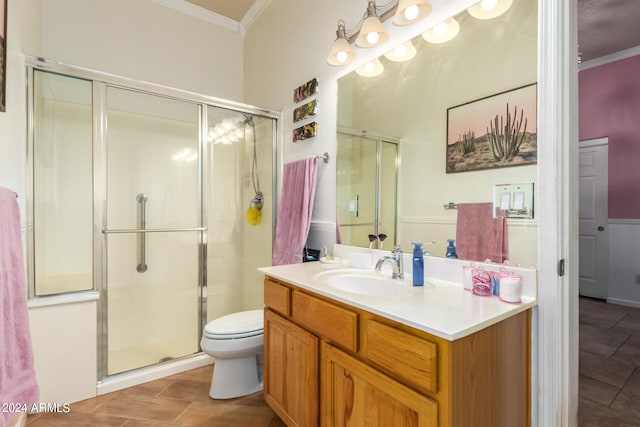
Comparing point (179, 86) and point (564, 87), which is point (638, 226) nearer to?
point (564, 87)

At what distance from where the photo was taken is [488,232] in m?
1.31

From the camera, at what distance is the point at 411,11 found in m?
1.48

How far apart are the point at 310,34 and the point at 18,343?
2384mm

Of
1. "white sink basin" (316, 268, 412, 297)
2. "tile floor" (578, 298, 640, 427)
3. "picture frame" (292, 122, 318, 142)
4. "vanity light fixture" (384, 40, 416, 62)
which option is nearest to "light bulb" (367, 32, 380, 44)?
"vanity light fixture" (384, 40, 416, 62)

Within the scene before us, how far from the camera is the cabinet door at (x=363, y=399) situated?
0.94m

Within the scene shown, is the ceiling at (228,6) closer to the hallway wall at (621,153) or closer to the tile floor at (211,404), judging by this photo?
the tile floor at (211,404)

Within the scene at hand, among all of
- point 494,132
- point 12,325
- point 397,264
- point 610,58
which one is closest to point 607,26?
point 610,58

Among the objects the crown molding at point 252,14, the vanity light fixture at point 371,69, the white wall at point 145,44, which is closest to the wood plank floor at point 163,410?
the vanity light fixture at point 371,69

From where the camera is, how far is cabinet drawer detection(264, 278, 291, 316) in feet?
5.03

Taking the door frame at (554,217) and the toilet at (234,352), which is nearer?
the door frame at (554,217)

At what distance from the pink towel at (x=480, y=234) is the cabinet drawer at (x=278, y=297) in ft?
2.72

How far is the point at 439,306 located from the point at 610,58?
179 inches

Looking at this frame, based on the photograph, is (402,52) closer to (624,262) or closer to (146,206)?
(146,206)

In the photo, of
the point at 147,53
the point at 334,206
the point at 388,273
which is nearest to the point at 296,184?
the point at 334,206
